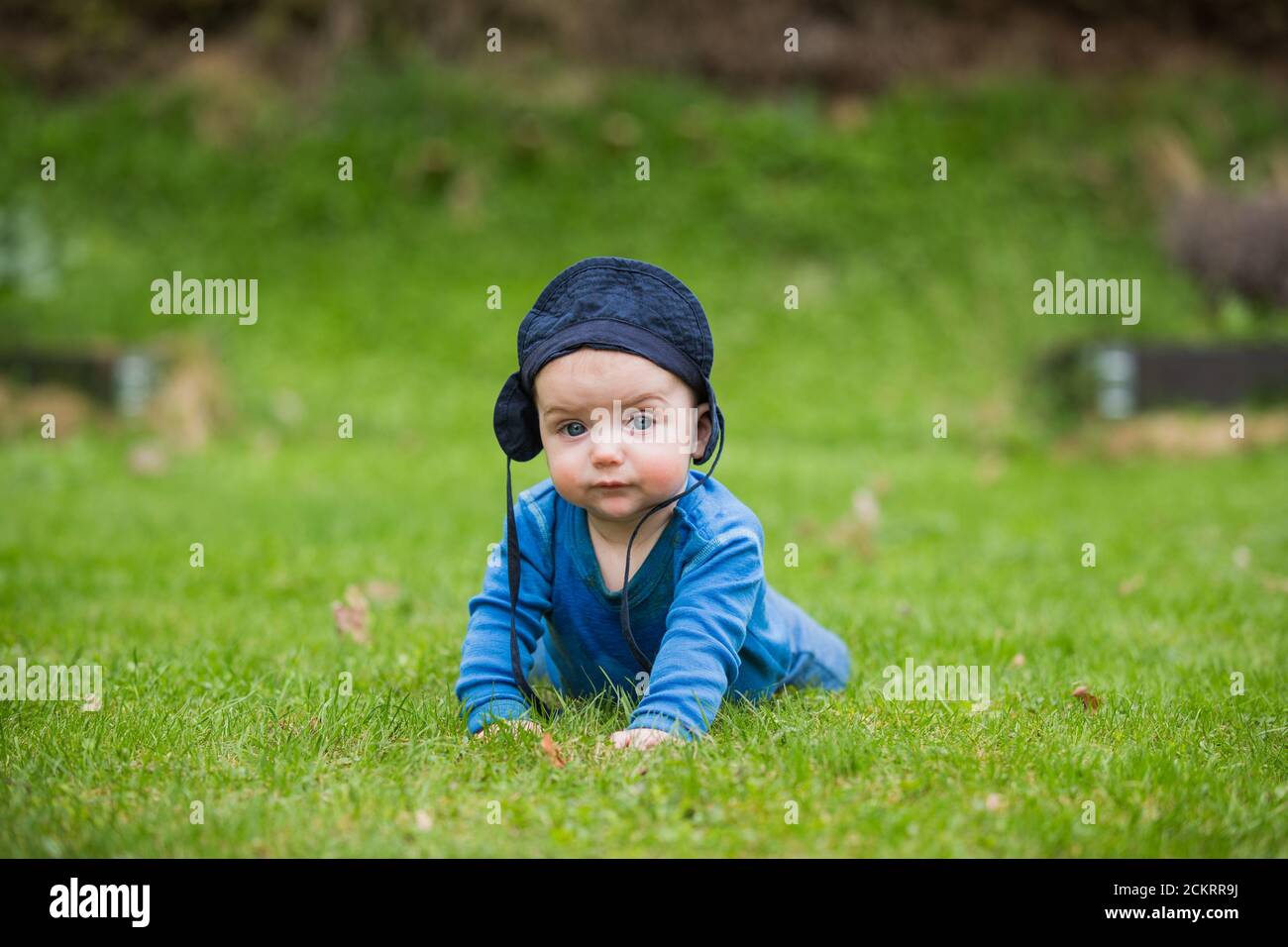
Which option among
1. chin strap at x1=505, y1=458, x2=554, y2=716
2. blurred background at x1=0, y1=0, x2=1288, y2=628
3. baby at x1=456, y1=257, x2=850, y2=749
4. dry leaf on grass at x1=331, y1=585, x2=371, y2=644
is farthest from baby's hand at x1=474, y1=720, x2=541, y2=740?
blurred background at x1=0, y1=0, x2=1288, y2=628

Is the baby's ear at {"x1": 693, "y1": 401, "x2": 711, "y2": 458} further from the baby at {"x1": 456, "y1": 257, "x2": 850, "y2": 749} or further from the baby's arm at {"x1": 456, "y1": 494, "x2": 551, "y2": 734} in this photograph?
the baby's arm at {"x1": 456, "y1": 494, "x2": 551, "y2": 734}

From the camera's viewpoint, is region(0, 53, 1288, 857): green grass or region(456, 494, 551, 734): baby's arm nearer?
region(0, 53, 1288, 857): green grass

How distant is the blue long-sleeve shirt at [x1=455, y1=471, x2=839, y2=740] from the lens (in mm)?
2857

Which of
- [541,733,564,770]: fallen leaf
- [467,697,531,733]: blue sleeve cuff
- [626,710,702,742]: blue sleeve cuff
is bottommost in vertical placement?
[541,733,564,770]: fallen leaf

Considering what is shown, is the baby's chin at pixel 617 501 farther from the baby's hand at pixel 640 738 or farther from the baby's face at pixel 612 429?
the baby's hand at pixel 640 738

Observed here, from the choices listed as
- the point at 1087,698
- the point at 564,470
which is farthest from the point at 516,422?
the point at 1087,698

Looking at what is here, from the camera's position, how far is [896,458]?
28.4ft

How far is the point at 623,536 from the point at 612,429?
363 millimetres

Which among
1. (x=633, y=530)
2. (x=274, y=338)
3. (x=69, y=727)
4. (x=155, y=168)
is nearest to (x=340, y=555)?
(x=69, y=727)

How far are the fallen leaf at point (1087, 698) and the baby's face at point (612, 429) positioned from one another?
1308 millimetres

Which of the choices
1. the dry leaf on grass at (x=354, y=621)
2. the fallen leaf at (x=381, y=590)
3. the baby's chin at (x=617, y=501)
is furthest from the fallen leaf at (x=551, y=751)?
the fallen leaf at (x=381, y=590)

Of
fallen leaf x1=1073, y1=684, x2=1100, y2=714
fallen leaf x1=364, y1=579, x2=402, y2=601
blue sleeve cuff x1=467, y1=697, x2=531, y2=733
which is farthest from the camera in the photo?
fallen leaf x1=364, y1=579, x2=402, y2=601

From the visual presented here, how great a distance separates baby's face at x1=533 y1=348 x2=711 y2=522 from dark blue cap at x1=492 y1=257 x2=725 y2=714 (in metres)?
0.03
